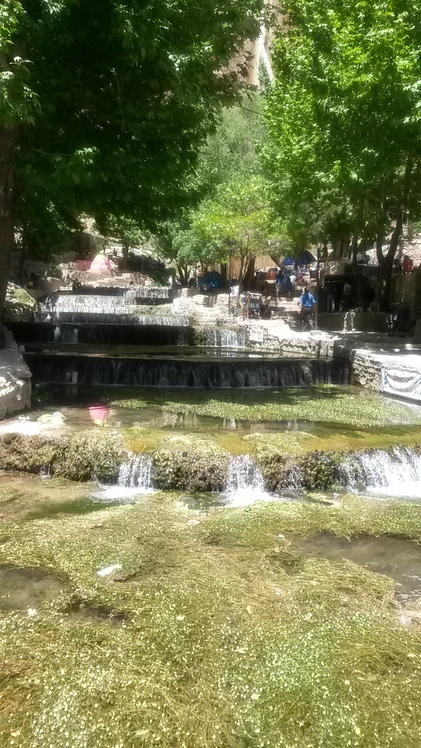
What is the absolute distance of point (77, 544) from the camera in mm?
5367

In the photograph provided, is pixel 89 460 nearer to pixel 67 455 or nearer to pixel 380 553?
pixel 67 455

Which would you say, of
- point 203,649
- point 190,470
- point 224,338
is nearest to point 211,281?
point 224,338

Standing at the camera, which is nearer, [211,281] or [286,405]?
[286,405]

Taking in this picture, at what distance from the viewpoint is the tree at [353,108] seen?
13867 mm

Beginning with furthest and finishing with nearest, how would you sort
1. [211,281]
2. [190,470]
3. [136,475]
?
1. [211,281]
2. [136,475]
3. [190,470]

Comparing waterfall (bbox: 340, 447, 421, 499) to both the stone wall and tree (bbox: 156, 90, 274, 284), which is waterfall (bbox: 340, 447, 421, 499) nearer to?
the stone wall

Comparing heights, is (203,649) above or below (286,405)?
below

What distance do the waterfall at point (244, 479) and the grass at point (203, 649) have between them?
1386mm

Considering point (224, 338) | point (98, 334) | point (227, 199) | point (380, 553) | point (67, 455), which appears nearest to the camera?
point (380, 553)

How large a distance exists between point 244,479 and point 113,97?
688cm

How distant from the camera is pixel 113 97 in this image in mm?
9984

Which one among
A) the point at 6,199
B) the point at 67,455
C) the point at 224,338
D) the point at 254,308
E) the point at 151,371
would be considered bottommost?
the point at 67,455

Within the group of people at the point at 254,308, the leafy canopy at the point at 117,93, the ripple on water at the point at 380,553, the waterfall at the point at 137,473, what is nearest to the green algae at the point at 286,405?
the waterfall at the point at 137,473

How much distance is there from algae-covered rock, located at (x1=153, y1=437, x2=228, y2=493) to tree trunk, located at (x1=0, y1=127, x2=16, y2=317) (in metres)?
5.70
